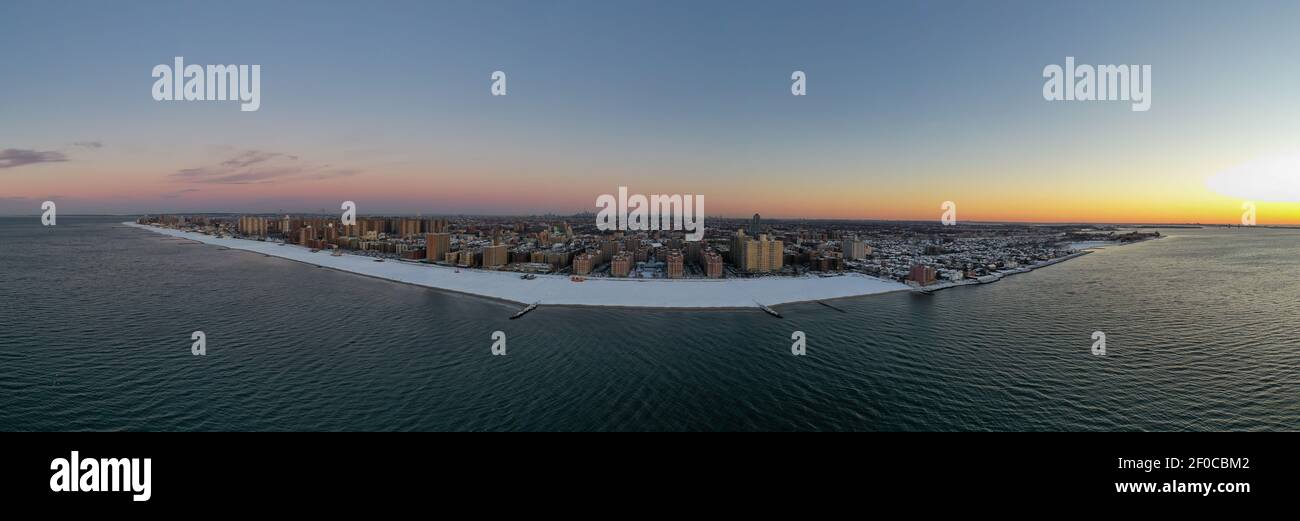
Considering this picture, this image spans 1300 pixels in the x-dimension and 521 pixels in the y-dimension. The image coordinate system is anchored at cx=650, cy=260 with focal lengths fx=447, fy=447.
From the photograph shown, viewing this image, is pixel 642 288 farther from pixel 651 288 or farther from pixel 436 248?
pixel 436 248

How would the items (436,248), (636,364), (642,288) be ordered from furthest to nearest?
(436,248) < (642,288) < (636,364)

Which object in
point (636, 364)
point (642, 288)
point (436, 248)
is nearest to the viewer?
point (636, 364)

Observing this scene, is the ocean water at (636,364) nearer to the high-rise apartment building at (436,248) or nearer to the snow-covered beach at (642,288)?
the snow-covered beach at (642,288)

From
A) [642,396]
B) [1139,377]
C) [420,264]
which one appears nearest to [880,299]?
[1139,377]

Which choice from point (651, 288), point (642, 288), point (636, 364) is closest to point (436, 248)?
point (642, 288)

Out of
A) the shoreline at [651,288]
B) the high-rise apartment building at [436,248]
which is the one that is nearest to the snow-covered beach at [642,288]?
the shoreline at [651,288]
